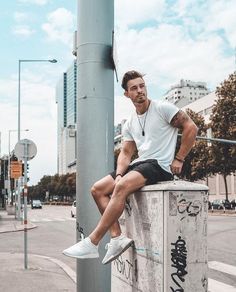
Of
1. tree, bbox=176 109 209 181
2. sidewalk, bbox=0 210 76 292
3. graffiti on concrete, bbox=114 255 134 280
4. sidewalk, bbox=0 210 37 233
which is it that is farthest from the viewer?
tree, bbox=176 109 209 181

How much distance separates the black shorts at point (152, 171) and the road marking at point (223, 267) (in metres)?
7.58

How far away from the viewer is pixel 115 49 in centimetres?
533

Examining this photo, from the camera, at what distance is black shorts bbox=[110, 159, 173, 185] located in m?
3.71

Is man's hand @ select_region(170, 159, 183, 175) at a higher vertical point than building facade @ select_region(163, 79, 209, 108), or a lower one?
lower

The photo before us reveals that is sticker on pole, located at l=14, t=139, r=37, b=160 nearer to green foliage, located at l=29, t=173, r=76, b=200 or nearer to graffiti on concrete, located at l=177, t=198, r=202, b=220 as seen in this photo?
graffiti on concrete, located at l=177, t=198, r=202, b=220

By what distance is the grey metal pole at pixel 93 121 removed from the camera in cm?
518

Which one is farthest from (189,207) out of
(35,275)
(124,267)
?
(35,275)

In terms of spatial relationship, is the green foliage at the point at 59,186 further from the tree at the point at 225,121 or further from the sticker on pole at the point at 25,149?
the sticker on pole at the point at 25,149

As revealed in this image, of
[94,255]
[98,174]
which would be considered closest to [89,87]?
[98,174]

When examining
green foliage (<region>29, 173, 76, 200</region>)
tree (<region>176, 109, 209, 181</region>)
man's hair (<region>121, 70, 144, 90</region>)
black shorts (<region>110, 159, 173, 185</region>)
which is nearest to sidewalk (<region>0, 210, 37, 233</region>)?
tree (<region>176, 109, 209, 181</region>)

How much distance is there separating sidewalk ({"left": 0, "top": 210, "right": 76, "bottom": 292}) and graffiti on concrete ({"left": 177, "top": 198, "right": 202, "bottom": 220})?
5.88 m

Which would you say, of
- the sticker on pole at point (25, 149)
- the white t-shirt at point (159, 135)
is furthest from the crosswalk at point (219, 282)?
the white t-shirt at point (159, 135)

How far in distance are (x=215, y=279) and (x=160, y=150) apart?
7017mm

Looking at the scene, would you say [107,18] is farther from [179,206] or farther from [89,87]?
[179,206]
